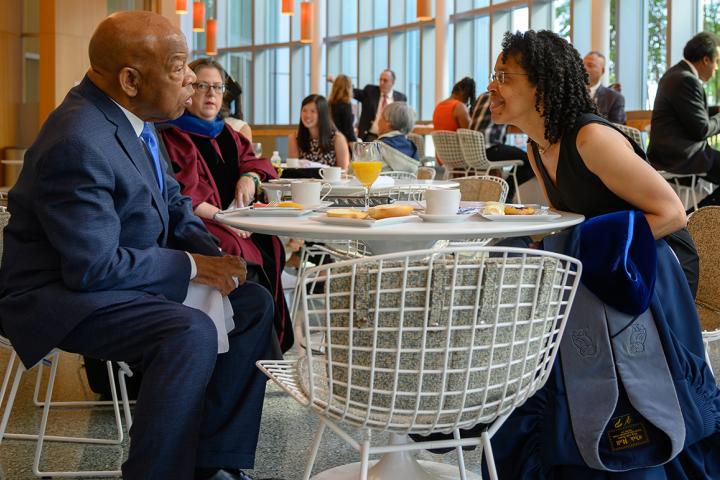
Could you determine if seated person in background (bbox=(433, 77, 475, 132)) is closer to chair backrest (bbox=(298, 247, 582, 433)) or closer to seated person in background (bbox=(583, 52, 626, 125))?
seated person in background (bbox=(583, 52, 626, 125))

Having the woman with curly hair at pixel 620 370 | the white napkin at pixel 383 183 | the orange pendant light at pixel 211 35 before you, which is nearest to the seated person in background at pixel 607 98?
the white napkin at pixel 383 183

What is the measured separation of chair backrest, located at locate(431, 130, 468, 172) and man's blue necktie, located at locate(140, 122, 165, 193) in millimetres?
5208

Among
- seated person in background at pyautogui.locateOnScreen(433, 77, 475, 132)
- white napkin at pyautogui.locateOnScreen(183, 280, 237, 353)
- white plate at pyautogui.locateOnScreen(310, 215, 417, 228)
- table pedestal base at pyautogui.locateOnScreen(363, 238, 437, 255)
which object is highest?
seated person in background at pyautogui.locateOnScreen(433, 77, 475, 132)

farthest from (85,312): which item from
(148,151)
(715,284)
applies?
(715,284)

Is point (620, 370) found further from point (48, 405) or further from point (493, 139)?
point (493, 139)

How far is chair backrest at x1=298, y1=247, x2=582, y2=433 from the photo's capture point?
1.52m

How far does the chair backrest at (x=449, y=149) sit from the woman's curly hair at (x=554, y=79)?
4.92 meters

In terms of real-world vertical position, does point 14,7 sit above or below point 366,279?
above

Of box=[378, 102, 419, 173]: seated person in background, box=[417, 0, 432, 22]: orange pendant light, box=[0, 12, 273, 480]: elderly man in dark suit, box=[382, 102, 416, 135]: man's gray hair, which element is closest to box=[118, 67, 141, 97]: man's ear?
box=[0, 12, 273, 480]: elderly man in dark suit

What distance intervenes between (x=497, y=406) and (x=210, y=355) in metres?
0.61

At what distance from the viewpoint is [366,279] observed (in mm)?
1513

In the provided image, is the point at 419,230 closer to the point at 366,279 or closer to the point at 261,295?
the point at 366,279

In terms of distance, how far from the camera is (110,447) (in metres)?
2.62

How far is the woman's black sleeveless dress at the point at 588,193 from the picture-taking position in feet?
7.14
